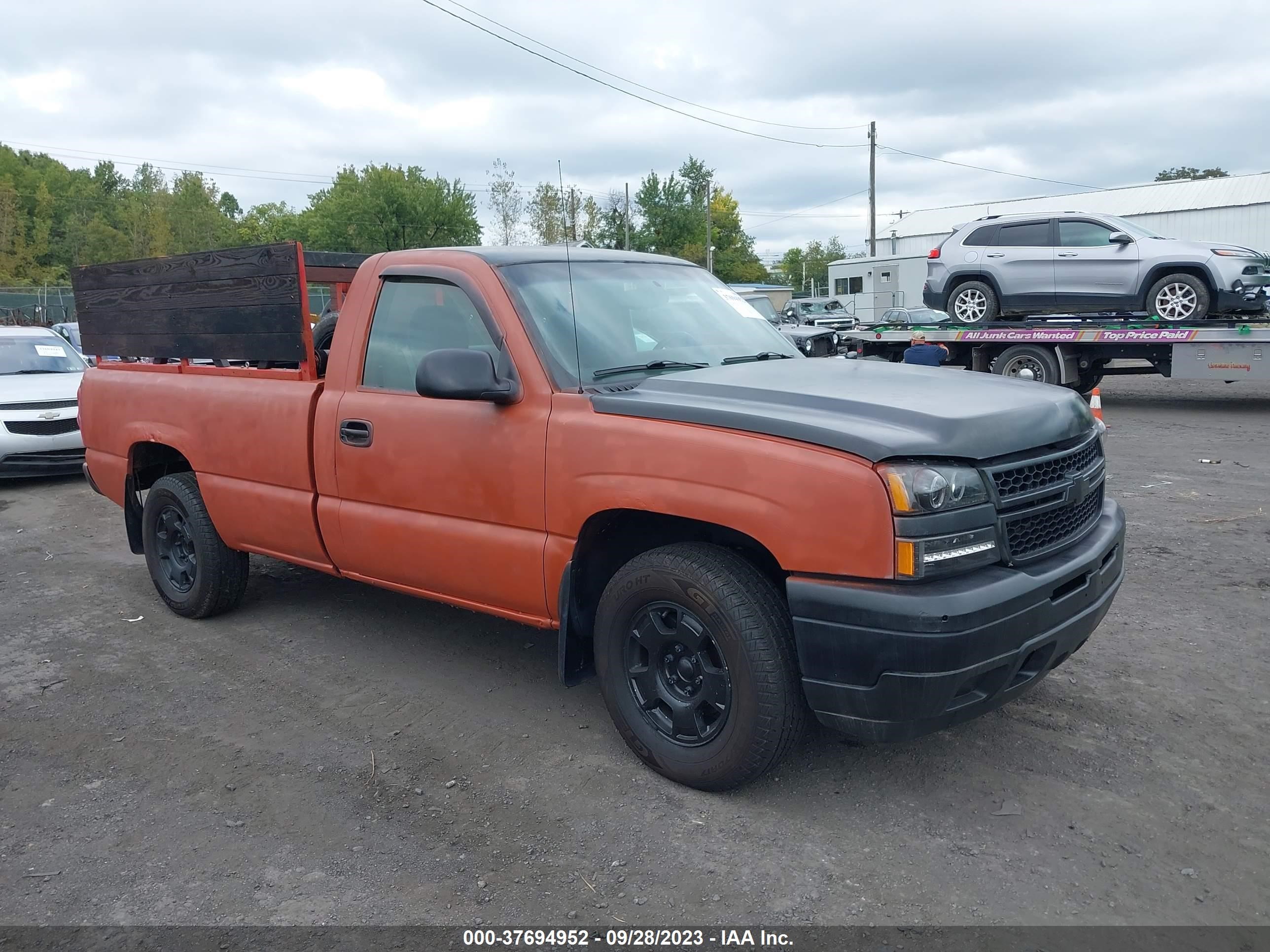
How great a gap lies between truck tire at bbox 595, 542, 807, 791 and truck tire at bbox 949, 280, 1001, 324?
1298cm

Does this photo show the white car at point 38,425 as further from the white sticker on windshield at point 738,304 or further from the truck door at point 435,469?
the white sticker on windshield at point 738,304

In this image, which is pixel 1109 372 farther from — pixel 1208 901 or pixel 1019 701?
pixel 1208 901

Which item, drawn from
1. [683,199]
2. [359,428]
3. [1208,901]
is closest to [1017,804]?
[1208,901]

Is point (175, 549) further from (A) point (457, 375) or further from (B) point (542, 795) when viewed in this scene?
(B) point (542, 795)

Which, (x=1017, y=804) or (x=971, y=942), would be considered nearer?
(x=971, y=942)

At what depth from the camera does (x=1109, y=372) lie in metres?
15.2

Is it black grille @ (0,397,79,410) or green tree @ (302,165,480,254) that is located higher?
green tree @ (302,165,480,254)

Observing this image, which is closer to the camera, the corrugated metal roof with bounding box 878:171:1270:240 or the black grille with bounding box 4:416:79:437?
the black grille with bounding box 4:416:79:437

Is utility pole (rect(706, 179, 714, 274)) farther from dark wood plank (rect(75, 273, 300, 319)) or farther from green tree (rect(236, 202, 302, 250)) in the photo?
dark wood plank (rect(75, 273, 300, 319))

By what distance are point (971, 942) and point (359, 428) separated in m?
3.06

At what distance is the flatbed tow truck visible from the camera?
43.3ft

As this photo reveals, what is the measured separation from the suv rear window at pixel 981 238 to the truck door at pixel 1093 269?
102 cm

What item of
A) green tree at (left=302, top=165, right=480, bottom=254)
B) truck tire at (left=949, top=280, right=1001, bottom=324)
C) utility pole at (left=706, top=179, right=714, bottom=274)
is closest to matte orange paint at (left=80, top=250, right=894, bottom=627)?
truck tire at (left=949, top=280, right=1001, bottom=324)

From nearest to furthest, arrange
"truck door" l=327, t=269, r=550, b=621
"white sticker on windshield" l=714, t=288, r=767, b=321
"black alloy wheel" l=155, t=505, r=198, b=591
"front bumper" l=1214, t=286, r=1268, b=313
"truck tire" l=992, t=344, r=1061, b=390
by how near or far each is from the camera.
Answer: "truck door" l=327, t=269, r=550, b=621
"white sticker on windshield" l=714, t=288, r=767, b=321
"black alloy wheel" l=155, t=505, r=198, b=591
"front bumper" l=1214, t=286, r=1268, b=313
"truck tire" l=992, t=344, r=1061, b=390
